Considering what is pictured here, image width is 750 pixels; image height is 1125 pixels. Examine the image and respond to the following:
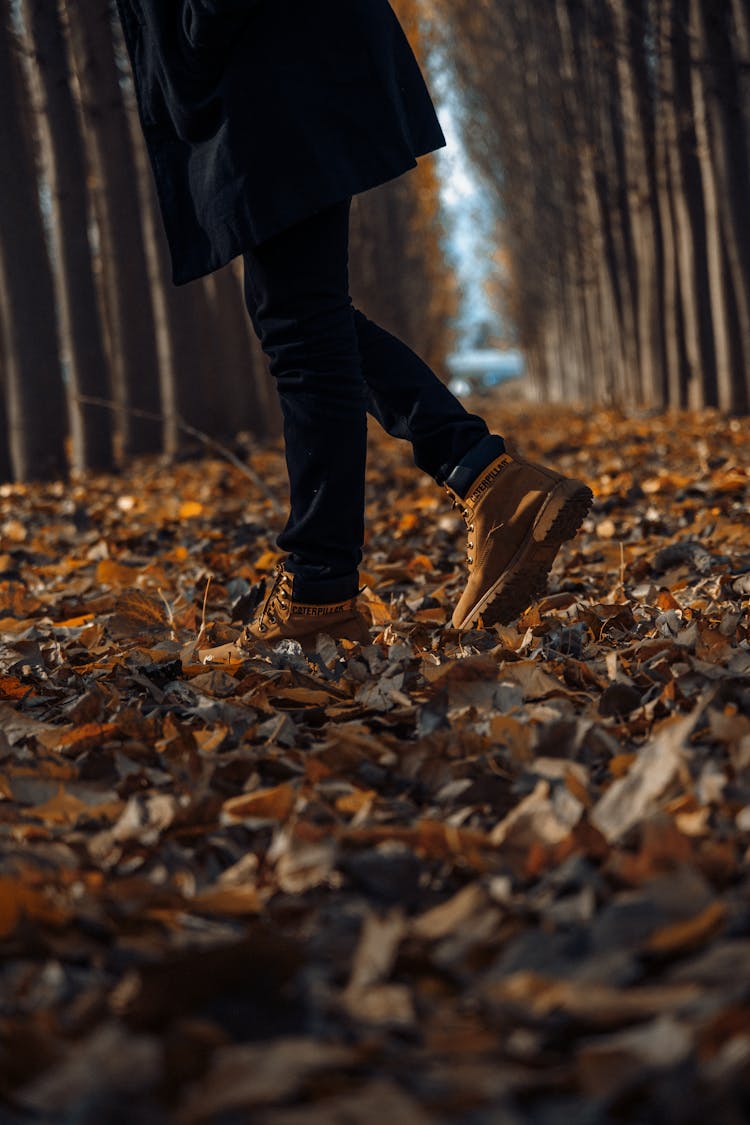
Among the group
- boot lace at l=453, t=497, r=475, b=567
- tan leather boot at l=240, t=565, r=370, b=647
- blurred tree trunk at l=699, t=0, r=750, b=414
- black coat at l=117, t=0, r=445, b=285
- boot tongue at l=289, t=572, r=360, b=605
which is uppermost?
blurred tree trunk at l=699, t=0, r=750, b=414

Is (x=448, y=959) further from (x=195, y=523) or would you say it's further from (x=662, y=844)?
(x=195, y=523)

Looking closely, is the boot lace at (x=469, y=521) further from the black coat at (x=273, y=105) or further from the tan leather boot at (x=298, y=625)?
the black coat at (x=273, y=105)

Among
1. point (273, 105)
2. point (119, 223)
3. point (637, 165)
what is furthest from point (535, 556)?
point (637, 165)

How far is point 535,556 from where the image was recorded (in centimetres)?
247

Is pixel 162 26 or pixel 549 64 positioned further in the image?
pixel 549 64

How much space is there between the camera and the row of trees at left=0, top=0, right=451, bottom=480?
746 centimetres

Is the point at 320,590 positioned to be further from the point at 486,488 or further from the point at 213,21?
the point at 213,21

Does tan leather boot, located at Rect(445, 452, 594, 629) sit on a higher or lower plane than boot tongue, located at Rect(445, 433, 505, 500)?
lower

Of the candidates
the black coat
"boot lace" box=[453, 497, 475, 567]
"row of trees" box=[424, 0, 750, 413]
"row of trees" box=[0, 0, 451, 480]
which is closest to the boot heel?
"boot lace" box=[453, 497, 475, 567]

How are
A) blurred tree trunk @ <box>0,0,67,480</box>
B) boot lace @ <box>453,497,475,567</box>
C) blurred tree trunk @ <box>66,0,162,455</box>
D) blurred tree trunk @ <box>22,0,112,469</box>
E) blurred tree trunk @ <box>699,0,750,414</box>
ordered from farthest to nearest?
blurred tree trunk @ <box>66,0,162,455</box> < blurred tree trunk @ <box>699,0,750,414</box> < blurred tree trunk @ <box>22,0,112,469</box> < blurred tree trunk @ <box>0,0,67,480</box> < boot lace @ <box>453,497,475,567</box>

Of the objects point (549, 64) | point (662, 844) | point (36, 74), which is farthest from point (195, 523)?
point (549, 64)

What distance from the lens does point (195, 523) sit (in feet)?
16.4

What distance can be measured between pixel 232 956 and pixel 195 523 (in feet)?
13.1

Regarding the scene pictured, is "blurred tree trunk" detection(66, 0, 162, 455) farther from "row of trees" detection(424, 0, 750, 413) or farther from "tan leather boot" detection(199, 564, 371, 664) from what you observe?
"tan leather boot" detection(199, 564, 371, 664)
